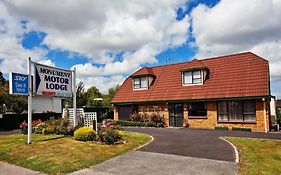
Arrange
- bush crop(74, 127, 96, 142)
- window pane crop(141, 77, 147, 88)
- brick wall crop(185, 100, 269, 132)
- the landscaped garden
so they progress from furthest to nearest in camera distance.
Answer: window pane crop(141, 77, 147, 88) → brick wall crop(185, 100, 269, 132) → bush crop(74, 127, 96, 142) → the landscaped garden

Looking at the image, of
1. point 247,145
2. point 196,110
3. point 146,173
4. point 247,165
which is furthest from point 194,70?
point 146,173

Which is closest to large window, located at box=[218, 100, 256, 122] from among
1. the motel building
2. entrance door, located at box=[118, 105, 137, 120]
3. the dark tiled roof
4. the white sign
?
the motel building

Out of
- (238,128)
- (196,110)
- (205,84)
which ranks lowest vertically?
(238,128)

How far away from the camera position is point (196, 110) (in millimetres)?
24188

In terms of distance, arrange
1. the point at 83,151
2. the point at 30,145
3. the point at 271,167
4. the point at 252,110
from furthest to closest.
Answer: the point at 252,110 < the point at 30,145 < the point at 83,151 < the point at 271,167

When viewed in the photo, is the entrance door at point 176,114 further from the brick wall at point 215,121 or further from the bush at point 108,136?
the bush at point 108,136

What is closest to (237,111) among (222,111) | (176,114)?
(222,111)

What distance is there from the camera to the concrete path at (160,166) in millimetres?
8320

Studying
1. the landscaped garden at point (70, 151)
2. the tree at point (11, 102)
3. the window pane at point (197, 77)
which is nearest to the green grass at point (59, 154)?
the landscaped garden at point (70, 151)

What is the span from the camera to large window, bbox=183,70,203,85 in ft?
82.7

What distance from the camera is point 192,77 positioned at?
25594 millimetres

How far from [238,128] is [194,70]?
725cm

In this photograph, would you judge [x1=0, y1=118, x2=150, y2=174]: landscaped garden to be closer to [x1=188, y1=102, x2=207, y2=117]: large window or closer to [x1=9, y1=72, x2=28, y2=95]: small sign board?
[x1=9, y1=72, x2=28, y2=95]: small sign board

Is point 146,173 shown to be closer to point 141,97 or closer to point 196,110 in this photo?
point 196,110
